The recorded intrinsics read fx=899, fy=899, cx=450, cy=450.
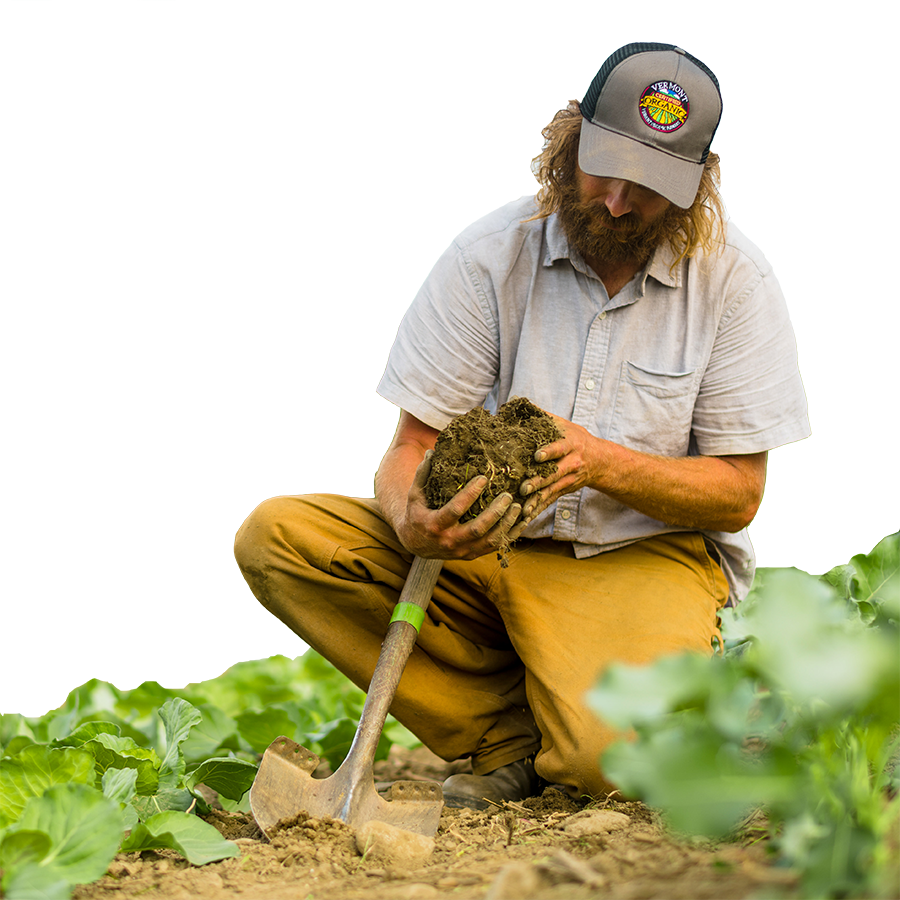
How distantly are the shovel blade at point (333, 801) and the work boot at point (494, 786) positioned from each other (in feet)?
0.78

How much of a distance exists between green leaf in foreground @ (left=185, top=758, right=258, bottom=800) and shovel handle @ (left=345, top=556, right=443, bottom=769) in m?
0.24

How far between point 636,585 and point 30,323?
54.0ft

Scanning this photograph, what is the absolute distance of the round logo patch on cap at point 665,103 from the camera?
2.20m

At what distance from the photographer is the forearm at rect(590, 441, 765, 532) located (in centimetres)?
209

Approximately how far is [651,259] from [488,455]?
2.85 ft

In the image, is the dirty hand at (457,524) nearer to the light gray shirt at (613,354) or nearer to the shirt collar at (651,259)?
the light gray shirt at (613,354)

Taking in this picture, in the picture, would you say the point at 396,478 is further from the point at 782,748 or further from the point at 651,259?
the point at 782,748

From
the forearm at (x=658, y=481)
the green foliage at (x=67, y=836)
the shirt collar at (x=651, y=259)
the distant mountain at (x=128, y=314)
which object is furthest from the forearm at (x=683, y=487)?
the distant mountain at (x=128, y=314)

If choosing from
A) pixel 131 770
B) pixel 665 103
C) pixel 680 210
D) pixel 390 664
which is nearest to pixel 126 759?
pixel 131 770

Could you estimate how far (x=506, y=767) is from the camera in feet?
7.63

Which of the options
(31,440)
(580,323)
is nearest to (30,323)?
(31,440)

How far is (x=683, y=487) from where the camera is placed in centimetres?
222

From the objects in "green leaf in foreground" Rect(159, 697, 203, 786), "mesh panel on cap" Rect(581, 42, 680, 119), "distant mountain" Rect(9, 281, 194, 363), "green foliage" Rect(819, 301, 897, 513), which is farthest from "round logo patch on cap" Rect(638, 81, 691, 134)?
"distant mountain" Rect(9, 281, 194, 363)

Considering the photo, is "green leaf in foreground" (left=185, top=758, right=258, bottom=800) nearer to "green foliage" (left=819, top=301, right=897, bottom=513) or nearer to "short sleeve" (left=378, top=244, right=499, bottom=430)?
"short sleeve" (left=378, top=244, right=499, bottom=430)
